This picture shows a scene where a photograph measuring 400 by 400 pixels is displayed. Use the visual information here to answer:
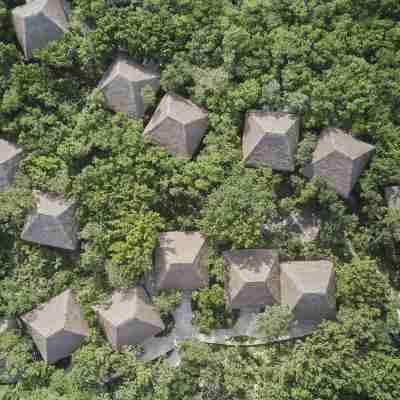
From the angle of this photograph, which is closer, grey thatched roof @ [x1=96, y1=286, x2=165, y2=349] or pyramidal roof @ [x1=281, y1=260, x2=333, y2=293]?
pyramidal roof @ [x1=281, y1=260, x2=333, y2=293]

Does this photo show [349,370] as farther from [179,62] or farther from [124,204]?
[179,62]

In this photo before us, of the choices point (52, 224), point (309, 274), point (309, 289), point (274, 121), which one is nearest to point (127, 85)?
point (274, 121)

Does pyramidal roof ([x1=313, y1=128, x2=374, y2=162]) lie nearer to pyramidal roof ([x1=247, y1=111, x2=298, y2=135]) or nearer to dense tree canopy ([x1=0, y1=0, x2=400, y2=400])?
dense tree canopy ([x1=0, y1=0, x2=400, y2=400])

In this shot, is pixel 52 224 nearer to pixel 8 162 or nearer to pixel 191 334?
pixel 8 162

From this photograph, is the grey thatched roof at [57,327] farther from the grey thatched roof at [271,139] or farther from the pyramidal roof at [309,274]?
the grey thatched roof at [271,139]

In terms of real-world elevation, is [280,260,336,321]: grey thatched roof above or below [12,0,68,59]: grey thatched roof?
below

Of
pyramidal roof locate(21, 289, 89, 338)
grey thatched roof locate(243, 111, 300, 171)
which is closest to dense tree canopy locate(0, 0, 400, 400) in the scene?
pyramidal roof locate(21, 289, 89, 338)

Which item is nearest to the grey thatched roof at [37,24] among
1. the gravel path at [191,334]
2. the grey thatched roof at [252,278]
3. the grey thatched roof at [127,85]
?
the grey thatched roof at [127,85]

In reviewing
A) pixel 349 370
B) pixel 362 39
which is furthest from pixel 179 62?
pixel 349 370
